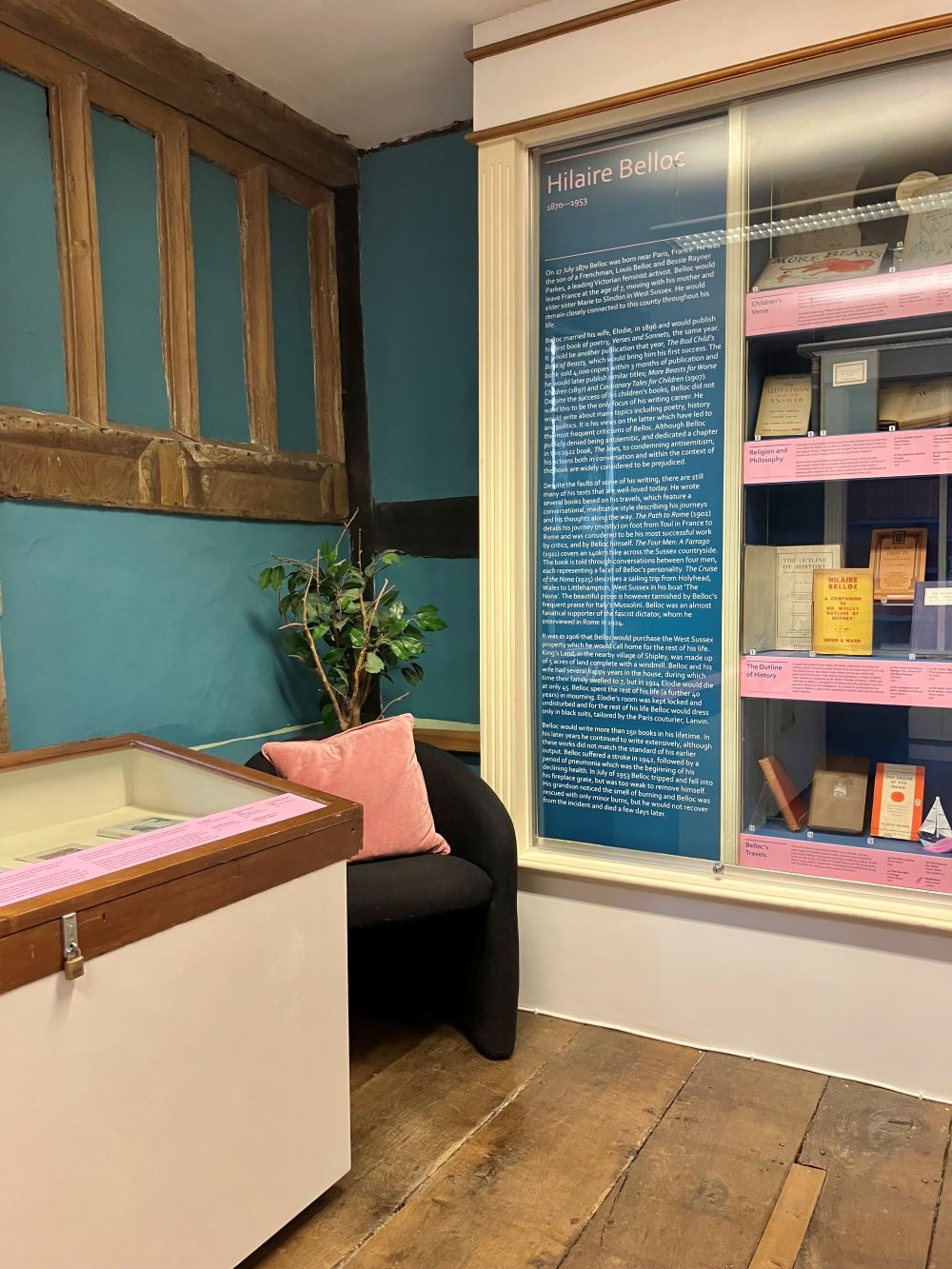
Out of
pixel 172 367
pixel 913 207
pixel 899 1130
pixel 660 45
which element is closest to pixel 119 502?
pixel 172 367

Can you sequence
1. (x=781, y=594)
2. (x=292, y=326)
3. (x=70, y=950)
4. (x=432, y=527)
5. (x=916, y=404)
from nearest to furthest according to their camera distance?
(x=70, y=950)
(x=916, y=404)
(x=781, y=594)
(x=292, y=326)
(x=432, y=527)

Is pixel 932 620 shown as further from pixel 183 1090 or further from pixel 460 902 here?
pixel 183 1090

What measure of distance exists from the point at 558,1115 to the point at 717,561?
55.6 inches

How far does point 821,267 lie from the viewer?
2426mm

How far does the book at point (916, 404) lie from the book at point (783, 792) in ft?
3.01

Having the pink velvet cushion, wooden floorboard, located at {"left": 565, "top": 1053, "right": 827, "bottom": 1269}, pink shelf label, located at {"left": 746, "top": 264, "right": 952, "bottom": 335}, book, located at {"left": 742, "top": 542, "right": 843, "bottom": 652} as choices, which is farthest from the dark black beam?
wooden floorboard, located at {"left": 565, "top": 1053, "right": 827, "bottom": 1269}

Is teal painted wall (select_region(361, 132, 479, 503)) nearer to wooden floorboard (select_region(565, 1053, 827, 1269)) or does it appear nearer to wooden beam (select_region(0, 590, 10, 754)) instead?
wooden beam (select_region(0, 590, 10, 754))

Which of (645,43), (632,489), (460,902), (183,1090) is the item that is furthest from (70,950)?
(645,43)

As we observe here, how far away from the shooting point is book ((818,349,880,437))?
2406 millimetres

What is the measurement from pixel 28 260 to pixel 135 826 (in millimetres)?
1519

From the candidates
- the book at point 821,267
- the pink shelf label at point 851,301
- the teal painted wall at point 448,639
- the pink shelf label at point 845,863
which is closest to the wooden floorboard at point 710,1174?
the pink shelf label at point 845,863

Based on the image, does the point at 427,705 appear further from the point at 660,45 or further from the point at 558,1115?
the point at 660,45

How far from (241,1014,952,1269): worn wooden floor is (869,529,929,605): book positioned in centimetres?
123

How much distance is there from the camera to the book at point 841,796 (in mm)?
2506
